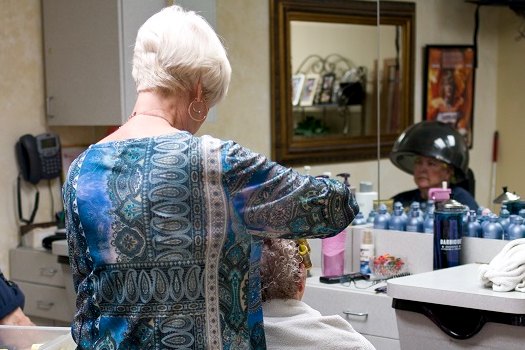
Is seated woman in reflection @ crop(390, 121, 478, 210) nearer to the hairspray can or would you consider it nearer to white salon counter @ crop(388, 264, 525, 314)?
the hairspray can

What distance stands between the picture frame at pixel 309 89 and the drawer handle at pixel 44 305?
1416 millimetres

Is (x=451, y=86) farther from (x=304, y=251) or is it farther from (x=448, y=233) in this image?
(x=304, y=251)

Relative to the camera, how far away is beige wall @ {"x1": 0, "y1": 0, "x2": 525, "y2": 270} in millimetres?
3496

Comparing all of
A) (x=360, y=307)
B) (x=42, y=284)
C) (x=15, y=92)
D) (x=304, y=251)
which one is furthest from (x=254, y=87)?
(x=304, y=251)

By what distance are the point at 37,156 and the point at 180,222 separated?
7.99 feet

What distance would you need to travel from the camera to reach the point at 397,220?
10.9 ft

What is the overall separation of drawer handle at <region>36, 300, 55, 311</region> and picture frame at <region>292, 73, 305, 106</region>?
139 cm

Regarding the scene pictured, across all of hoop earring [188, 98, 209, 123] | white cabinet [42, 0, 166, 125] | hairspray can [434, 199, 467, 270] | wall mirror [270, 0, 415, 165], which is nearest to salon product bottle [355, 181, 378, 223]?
wall mirror [270, 0, 415, 165]

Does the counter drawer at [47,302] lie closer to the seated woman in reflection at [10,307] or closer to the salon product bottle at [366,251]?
the seated woman in reflection at [10,307]

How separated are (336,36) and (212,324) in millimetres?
2465

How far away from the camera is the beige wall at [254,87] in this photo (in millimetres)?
3496

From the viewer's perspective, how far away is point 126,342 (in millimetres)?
1783

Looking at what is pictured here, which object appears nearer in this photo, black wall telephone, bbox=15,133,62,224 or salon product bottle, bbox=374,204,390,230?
salon product bottle, bbox=374,204,390,230

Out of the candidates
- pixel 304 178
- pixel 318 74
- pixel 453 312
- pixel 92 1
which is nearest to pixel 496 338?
pixel 453 312
